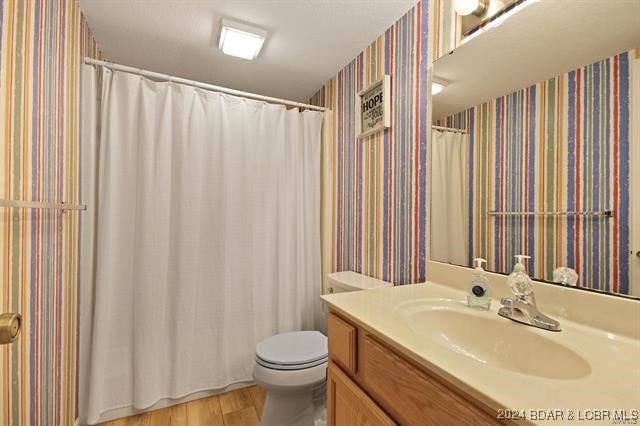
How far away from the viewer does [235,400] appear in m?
1.84

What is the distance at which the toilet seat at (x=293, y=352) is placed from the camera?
56.7 inches

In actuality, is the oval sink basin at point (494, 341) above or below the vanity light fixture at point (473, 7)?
below

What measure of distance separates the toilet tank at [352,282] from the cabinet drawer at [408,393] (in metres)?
0.73

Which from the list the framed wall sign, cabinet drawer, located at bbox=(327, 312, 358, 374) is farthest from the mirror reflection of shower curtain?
cabinet drawer, located at bbox=(327, 312, 358, 374)

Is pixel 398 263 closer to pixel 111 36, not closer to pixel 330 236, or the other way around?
pixel 330 236

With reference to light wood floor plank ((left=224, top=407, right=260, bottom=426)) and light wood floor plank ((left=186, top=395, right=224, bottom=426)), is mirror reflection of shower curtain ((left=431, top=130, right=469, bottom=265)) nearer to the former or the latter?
light wood floor plank ((left=224, top=407, right=260, bottom=426))

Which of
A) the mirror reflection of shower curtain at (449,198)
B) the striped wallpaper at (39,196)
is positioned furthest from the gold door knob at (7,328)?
the mirror reflection of shower curtain at (449,198)

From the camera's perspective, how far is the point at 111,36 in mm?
1742

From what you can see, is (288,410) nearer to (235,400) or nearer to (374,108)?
(235,400)

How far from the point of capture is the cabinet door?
0.78 metres

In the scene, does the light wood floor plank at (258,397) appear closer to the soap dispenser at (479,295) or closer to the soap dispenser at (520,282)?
the soap dispenser at (479,295)

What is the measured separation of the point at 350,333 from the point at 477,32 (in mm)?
1239

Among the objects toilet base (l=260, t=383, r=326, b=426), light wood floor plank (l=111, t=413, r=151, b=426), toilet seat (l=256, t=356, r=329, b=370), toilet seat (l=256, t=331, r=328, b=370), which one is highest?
toilet seat (l=256, t=331, r=328, b=370)

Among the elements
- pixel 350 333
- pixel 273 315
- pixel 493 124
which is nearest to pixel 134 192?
pixel 273 315
